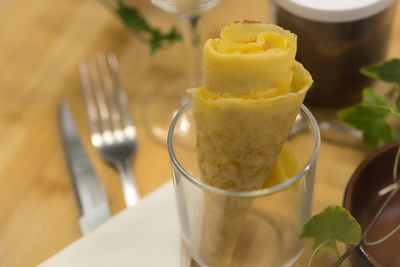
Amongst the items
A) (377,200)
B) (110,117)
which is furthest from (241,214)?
Result: (110,117)

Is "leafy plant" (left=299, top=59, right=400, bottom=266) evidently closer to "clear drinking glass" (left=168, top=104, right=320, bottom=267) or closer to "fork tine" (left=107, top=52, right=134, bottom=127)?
"clear drinking glass" (left=168, top=104, right=320, bottom=267)

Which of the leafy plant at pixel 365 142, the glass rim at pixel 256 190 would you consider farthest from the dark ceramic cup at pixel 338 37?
the glass rim at pixel 256 190

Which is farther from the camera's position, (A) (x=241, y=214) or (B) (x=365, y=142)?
(B) (x=365, y=142)

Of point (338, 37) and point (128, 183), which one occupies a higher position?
point (338, 37)

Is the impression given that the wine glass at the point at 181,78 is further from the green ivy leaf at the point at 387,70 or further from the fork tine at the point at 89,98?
the green ivy leaf at the point at 387,70

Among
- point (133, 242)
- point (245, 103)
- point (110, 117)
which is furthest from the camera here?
point (110, 117)

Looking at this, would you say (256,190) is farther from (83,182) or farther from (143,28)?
(143,28)
